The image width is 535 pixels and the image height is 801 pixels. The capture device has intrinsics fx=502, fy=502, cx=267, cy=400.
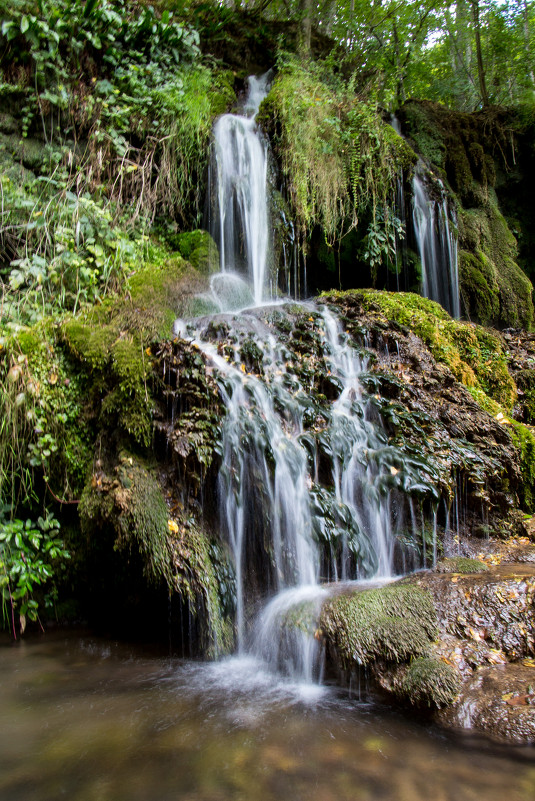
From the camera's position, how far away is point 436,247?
847 centimetres

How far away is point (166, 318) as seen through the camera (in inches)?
189

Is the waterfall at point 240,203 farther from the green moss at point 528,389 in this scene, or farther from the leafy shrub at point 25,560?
the leafy shrub at point 25,560

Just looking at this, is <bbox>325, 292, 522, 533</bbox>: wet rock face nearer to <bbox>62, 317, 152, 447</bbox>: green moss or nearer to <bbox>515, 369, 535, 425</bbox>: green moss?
<bbox>515, 369, 535, 425</bbox>: green moss

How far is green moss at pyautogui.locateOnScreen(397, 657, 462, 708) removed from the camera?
2594mm

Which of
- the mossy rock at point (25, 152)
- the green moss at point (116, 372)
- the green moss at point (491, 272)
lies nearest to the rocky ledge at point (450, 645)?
the green moss at point (116, 372)

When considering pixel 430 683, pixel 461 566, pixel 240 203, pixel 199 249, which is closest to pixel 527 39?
pixel 240 203

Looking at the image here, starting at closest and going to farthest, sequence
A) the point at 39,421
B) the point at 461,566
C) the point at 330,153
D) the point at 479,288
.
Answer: the point at 461,566 → the point at 39,421 → the point at 330,153 → the point at 479,288

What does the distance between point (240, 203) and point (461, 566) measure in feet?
18.4

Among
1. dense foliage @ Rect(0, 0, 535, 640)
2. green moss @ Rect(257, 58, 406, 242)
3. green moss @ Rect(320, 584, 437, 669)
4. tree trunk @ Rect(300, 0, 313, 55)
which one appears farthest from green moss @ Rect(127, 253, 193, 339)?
tree trunk @ Rect(300, 0, 313, 55)

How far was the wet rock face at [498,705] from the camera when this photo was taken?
2.35m

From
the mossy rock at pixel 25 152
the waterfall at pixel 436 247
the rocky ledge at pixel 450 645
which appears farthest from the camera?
the waterfall at pixel 436 247

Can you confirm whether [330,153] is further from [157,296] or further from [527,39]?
[527,39]

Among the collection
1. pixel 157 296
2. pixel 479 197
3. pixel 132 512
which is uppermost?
pixel 479 197

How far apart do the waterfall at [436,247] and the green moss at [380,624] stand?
6.29 metres
